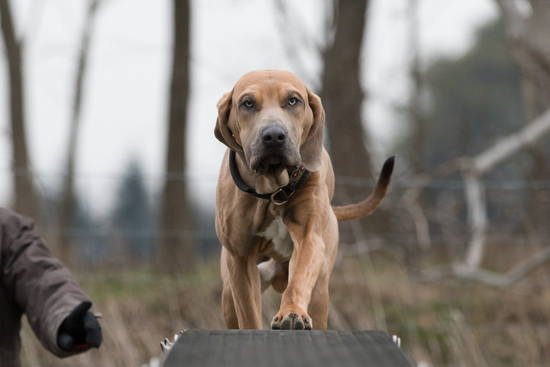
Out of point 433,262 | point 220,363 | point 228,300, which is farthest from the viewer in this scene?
point 433,262

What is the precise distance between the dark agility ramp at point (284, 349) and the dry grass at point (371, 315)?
4.37 meters

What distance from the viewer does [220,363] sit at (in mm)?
1809

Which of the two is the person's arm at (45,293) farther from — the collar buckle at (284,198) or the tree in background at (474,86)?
the tree in background at (474,86)

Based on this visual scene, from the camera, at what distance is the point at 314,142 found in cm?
243

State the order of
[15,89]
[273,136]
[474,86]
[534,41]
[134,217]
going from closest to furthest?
[273,136]
[134,217]
[534,41]
[15,89]
[474,86]

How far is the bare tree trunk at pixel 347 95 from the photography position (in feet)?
31.7

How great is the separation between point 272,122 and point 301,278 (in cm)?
55

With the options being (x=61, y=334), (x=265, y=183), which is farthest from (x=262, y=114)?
(x=61, y=334)

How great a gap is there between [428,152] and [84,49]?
72.8ft

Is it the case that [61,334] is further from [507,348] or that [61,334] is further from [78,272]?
[507,348]

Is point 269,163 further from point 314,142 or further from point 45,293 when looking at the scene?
point 45,293

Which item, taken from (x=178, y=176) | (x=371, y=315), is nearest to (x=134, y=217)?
(x=178, y=176)

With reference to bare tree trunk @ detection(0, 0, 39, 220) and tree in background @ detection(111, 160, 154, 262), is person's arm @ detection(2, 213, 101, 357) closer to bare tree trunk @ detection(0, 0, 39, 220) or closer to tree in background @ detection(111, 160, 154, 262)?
tree in background @ detection(111, 160, 154, 262)

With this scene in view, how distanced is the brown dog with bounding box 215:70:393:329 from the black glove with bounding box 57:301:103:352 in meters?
0.74
